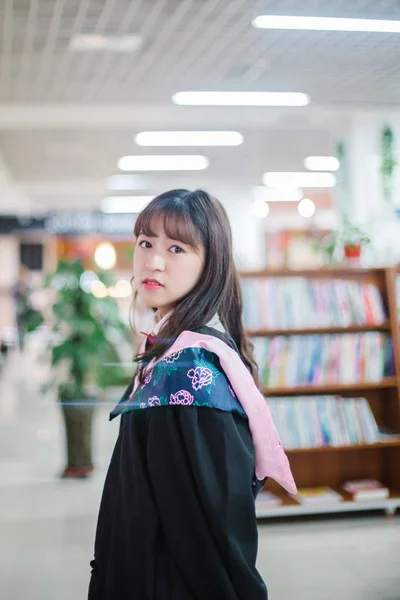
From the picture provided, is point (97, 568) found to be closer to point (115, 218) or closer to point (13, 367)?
point (115, 218)

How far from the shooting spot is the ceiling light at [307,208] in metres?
3.94

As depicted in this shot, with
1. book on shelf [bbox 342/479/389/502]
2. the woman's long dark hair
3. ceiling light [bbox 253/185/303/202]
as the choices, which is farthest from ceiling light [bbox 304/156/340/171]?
the woman's long dark hair

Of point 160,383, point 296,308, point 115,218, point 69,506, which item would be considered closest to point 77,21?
point 115,218

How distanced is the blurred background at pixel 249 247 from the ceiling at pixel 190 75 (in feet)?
0.03

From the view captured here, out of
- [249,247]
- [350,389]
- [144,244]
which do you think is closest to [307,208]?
[249,247]

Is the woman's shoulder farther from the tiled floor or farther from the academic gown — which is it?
the tiled floor

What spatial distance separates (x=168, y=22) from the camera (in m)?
3.27

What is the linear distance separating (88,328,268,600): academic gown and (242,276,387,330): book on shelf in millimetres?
2263

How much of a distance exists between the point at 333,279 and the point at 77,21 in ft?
6.14

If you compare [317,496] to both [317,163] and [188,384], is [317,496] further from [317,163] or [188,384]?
[188,384]

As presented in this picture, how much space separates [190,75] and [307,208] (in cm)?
117

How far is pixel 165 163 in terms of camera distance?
10.7 feet

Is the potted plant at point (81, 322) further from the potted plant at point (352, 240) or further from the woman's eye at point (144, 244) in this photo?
the woman's eye at point (144, 244)

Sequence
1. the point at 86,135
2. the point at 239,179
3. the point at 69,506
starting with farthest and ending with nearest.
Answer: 1. the point at 86,135
2. the point at 239,179
3. the point at 69,506
